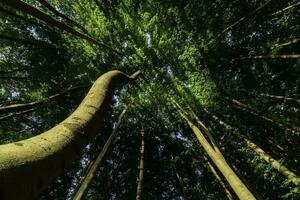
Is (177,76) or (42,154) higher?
(42,154)

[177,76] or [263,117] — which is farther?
[177,76]

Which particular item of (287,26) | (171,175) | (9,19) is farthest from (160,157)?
(9,19)

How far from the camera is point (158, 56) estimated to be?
35.6 ft

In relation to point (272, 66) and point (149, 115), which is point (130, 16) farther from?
point (272, 66)

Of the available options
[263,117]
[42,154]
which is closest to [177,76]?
[263,117]

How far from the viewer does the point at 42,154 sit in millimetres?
1274

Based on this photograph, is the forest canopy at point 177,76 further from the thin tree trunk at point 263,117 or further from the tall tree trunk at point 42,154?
the tall tree trunk at point 42,154

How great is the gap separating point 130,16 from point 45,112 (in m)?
5.74

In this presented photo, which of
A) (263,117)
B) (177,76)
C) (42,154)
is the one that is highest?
(42,154)

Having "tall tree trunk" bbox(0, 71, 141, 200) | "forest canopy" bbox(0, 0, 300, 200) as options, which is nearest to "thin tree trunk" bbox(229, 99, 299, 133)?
"forest canopy" bbox(0, 0, 300, 200)

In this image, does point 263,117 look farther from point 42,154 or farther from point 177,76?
point 42,154

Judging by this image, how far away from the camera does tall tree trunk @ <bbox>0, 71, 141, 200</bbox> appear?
1.02m

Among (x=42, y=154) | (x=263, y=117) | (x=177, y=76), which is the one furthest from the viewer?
(x=177, y=76)

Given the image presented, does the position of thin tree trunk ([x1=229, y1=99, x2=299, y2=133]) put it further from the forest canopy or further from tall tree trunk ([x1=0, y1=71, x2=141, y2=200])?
tall tree trunk ([x1=0, y1=71, x2=141, y2=200])
